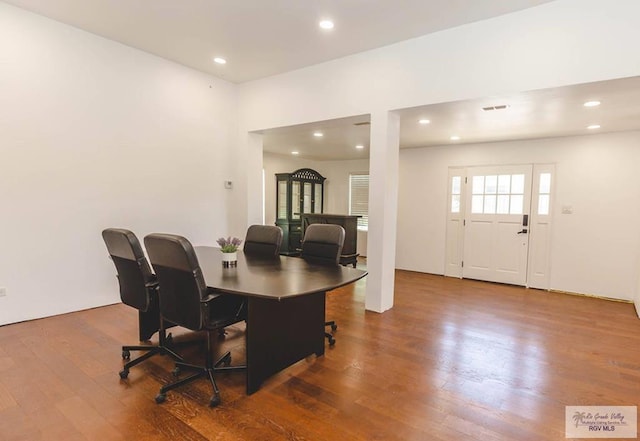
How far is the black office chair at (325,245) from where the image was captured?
124 inches

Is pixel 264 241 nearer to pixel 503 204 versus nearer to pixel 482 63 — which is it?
pixel 482 63

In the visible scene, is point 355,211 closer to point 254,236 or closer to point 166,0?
point 254,236

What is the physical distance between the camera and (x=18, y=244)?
340cm

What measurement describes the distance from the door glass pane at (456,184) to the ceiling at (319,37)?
4.42 ft

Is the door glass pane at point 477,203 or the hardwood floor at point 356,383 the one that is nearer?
the hardwood floor at point 356,383

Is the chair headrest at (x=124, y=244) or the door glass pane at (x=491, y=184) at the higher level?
the door glass pane at (x=491, y=184)

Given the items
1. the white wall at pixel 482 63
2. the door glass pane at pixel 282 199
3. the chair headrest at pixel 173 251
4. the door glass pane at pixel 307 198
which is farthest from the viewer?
the door glass pane at pixel 307 198

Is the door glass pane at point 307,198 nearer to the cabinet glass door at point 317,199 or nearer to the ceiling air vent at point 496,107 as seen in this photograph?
the cabinet glass door at point 317,199

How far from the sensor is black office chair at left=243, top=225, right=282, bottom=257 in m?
3.43

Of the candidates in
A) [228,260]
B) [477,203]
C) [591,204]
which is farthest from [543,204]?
[228,260]

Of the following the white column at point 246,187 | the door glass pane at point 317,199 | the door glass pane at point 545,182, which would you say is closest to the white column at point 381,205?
the white column at point 246,187

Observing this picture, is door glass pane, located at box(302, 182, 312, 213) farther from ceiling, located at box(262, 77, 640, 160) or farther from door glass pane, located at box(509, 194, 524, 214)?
door glass pane, located at box(509, 194, 524, 214)

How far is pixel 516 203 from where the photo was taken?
5582 millimetres

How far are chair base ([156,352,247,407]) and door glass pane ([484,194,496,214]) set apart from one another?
496 cm
